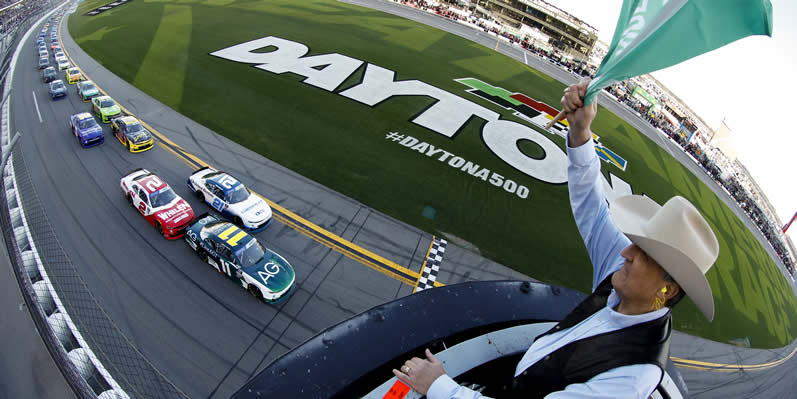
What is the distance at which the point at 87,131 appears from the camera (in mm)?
15312

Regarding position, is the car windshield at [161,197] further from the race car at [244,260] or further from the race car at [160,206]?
the race car at [244,260]

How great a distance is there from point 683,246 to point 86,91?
27.0 m

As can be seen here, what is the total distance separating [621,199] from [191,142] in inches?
735

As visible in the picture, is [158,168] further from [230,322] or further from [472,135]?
[472,135]

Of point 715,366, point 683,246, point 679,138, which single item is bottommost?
point 715,366

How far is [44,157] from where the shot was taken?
1486cm

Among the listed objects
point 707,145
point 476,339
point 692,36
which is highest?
point 692,36

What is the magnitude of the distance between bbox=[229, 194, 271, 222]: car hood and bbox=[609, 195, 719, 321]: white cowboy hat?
40.2 ft

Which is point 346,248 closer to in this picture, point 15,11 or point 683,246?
point 683,246

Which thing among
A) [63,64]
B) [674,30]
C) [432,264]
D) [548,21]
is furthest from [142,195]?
[548,21]

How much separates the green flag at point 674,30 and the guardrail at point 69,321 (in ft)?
28.2

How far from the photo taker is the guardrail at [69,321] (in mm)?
7801

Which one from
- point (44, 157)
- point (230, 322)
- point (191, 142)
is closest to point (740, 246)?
point (230, 322)

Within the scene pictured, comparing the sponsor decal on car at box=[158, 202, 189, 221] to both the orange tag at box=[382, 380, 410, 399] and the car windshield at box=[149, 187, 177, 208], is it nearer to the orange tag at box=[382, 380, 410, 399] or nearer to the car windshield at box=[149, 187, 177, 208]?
the car windshield at box=[149, 187, 177, 208]
